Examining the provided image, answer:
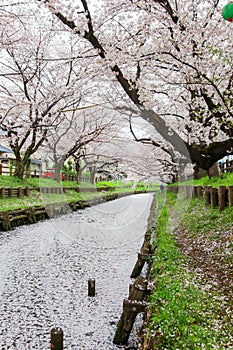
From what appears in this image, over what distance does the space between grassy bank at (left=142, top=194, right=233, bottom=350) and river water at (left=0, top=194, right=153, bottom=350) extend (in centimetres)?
109

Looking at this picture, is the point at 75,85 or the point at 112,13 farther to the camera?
the point at 75,85

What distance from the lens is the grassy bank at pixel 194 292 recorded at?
376 cm

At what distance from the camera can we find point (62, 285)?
24.8ft

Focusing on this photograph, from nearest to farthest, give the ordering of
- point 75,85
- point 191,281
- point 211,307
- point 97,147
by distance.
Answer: point 211,307, point 191,281, point 75,85, point 97,147

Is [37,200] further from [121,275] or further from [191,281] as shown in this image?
A: [191,281]

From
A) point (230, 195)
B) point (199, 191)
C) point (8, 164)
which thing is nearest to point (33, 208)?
point (199, 191)

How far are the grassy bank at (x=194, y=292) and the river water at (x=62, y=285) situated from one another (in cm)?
109

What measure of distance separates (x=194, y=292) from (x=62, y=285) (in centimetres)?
364

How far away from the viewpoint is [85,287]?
7.49m

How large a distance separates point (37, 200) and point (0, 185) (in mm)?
2505

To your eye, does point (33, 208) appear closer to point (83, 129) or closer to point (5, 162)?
point (83, 129)

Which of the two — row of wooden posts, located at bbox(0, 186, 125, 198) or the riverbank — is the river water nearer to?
the riverbank

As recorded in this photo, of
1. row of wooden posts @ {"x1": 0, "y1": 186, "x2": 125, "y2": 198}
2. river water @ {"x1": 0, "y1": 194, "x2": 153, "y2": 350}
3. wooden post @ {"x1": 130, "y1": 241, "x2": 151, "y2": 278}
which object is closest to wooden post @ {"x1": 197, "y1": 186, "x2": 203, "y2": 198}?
river water @ {"x1": 0, "y1": 194, "x2": 153, "y2": 350}

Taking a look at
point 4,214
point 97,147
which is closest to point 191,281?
point 4,214
